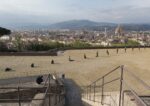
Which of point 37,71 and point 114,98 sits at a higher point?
point 114,98

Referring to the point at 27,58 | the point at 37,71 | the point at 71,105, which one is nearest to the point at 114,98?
the point at 71,105

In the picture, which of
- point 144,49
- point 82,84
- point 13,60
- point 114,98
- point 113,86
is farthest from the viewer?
point 144,49

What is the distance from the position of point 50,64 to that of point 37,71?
428 cm

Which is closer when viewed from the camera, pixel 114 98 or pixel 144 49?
pixel 114 98

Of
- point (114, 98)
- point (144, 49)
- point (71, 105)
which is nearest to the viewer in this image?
point (114, 98)

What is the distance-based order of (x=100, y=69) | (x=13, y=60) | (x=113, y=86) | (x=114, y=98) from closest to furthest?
(x=114, y=98), (x=113, y=86), (x=100, y=69), (x=13, y=60)

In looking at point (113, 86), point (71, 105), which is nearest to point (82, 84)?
point (113, 86)

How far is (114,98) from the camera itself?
8.07 meters

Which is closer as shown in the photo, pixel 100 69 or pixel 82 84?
pixel 82 84

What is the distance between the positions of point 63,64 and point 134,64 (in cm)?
646

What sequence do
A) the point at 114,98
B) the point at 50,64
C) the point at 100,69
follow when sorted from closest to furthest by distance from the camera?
the point at 114,98 < the point at 100,69 < the point at 50,64

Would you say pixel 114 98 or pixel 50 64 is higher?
pixel 114 98

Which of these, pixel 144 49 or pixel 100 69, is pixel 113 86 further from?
pixel 144 49

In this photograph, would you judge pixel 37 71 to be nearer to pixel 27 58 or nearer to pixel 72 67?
pixel 72 67
